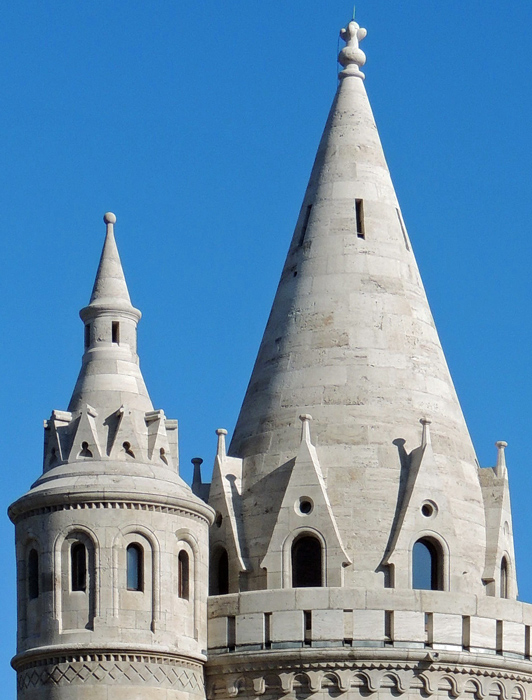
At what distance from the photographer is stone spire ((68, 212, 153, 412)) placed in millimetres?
51750

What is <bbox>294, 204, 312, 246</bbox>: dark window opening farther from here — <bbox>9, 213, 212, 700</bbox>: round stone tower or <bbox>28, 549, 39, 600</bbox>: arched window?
<bbox>28, 549, 39, 600</bbox>: arched window

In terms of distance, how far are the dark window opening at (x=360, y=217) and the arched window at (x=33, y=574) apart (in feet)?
35.0

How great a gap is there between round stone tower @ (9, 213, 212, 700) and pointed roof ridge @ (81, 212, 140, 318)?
165 centimetres

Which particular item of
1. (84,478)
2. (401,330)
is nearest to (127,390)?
(84,478)

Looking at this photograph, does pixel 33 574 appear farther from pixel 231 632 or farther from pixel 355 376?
pixel 355 376

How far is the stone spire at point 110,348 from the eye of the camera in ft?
170

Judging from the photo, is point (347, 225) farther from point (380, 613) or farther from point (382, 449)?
point (380, 613)

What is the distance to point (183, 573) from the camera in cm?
5075

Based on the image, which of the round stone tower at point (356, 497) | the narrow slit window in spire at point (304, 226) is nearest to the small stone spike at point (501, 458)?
the round stone tower at point (356, 497)

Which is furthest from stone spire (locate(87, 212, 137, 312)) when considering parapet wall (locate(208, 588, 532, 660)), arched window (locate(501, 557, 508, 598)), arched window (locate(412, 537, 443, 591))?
arched window (locate(501, 557, 508, 598))

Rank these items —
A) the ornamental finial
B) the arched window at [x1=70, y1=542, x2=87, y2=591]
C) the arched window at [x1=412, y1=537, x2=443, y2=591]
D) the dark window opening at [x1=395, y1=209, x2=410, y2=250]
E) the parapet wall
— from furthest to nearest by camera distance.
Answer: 1. the ornamental finial
2. the dark window opening at [x1=395, y1=209, x2=410, y2=250]
3. the arched window at [x1=412, y1=537, x2=443, y2=591]
4. the parapet wall
5. the arched window at [x1=70, y1=542, x2=87, y2=591]

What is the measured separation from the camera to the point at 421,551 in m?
52.1

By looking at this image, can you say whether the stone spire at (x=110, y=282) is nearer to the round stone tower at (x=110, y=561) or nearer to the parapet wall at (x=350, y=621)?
the round stone tower at (x=110, y=561)

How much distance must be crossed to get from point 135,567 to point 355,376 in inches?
278
